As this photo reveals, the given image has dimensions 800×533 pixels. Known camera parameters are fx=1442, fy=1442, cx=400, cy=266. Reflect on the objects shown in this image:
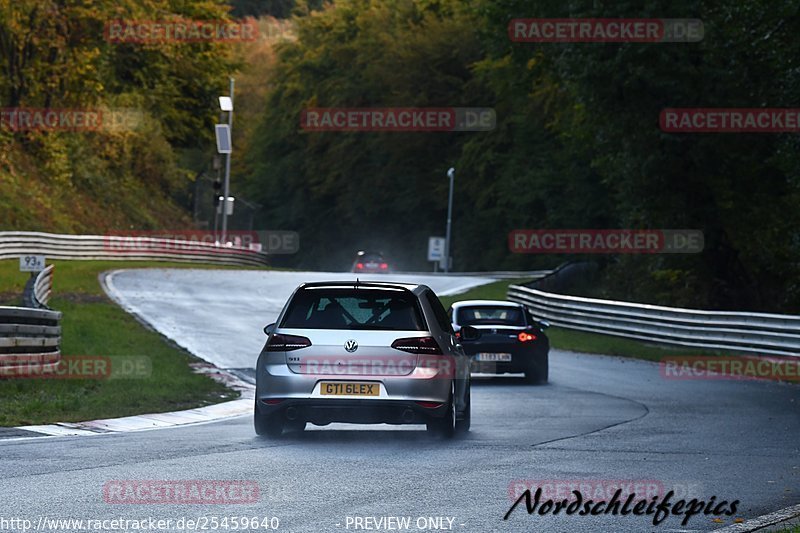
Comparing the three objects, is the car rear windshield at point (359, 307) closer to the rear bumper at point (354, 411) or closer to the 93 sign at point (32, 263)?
the rear bumper at point (354, 411)

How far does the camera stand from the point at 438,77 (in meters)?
88.6

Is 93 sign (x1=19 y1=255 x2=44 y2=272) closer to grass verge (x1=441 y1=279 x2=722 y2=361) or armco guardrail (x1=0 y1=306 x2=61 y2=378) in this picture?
armco guardrail (x1=0 y1=306 x2=61 y2=378)

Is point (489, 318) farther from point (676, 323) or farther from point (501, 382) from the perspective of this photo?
point (676, 323)

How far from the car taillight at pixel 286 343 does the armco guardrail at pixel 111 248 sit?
3818cm

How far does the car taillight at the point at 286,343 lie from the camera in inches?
522

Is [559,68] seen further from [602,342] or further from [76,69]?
[76,69]

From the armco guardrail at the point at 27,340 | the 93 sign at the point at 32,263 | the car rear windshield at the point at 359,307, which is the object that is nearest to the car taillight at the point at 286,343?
the car rear windshield at the point at 359,307

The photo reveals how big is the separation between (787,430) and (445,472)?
5.89 m

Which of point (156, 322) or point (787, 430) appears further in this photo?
point (156, 322)

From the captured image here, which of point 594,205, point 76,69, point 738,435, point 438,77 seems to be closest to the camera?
point 738,435

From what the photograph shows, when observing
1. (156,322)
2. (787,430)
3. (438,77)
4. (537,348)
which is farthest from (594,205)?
(787,430)

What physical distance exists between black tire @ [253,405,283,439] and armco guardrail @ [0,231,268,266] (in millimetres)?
37836

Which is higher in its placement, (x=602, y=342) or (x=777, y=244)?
(x=777, y=244)

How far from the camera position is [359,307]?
13484mm
